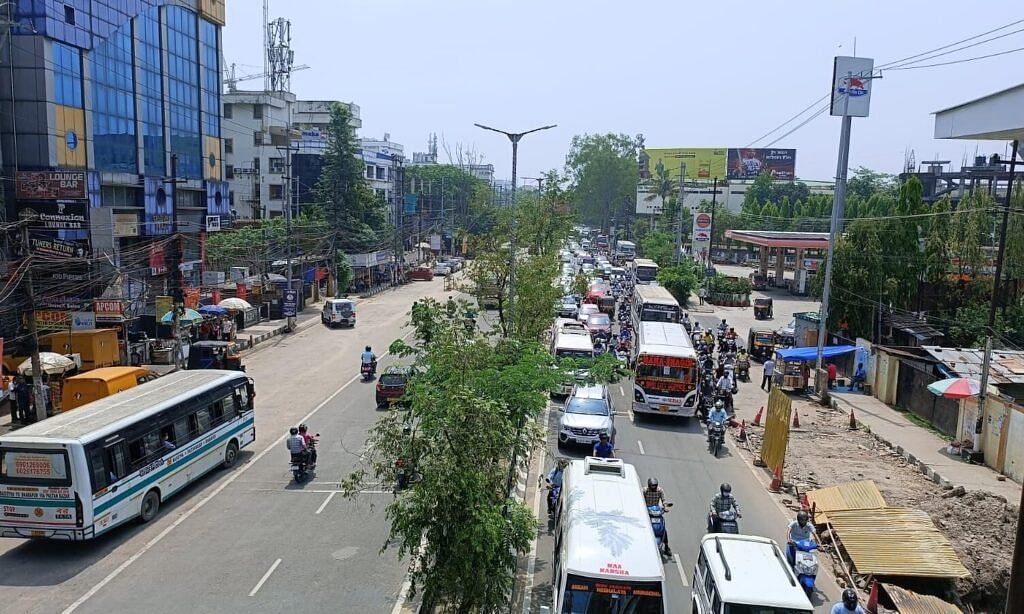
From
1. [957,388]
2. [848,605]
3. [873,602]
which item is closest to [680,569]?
[873,602]

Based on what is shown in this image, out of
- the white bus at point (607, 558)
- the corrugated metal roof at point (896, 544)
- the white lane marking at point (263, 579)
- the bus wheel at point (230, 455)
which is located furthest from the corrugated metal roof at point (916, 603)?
the bus wheel at point (230, 455)

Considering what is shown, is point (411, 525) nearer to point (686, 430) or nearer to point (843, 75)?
point (686, 430)

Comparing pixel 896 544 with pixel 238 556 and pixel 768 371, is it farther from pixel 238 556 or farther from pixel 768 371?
pixel 768 371

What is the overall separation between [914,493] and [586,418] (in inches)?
307

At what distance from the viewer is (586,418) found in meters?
20.6

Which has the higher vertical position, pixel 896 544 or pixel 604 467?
pixel 604 467

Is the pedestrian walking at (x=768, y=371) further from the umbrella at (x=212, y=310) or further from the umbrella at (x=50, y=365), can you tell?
the umbrella at (x=212, y=310)

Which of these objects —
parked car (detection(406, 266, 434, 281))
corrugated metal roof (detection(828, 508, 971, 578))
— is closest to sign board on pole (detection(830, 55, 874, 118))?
corrugated metal roof (detection(828, 508, 971, 578))

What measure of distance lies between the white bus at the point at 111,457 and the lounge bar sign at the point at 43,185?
694 inches

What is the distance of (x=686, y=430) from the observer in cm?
2359

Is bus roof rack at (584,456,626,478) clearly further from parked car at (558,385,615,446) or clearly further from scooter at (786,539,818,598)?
parked car at (558,385,615,446)

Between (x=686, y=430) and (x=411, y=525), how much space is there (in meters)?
16.1

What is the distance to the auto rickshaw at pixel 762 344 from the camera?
1389 inches

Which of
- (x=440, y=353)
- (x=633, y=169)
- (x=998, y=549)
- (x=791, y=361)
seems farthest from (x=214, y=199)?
(x=633, y=169)
